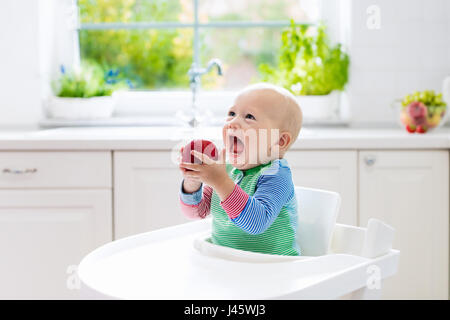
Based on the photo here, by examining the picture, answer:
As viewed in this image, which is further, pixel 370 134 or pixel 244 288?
pixel 370 134

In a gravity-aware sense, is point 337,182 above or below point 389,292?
above

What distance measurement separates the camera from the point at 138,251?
111cm

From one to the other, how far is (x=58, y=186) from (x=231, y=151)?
1202mm

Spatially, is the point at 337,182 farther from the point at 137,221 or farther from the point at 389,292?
the point at 137,221

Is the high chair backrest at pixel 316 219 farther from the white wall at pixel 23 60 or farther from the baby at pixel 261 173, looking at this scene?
the white wall at pixel 23 60

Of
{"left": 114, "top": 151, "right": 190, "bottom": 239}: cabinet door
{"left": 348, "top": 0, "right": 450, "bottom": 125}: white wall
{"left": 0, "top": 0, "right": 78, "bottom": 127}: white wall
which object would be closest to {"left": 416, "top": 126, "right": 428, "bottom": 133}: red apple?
{"left": 348, "top": 0, "right": 450, "bottom": 125}: white wall

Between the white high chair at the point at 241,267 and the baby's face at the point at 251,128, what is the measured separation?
179 millimetres

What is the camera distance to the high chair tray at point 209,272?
2.87ft

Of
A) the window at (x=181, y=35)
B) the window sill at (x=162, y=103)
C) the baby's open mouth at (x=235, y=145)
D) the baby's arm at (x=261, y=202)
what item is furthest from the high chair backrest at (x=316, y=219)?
the window at (x=181, y=35)

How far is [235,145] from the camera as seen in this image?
43.8 inches

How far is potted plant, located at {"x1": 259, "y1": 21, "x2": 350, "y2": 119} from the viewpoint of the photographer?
2.62 metres

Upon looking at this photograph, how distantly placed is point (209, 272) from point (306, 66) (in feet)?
6.04
